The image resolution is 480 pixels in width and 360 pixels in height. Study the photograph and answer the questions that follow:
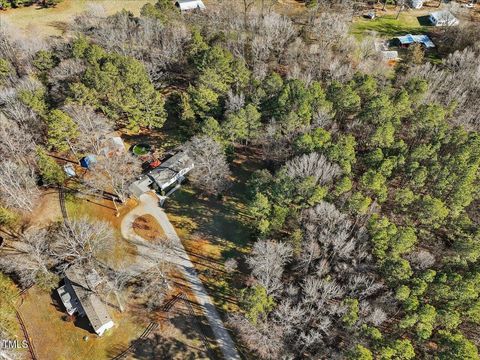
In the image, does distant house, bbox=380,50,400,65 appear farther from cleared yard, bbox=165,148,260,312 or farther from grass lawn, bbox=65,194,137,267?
grass lawn, bbox=65,194,137,267

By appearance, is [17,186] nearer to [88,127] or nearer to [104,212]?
[104,212]

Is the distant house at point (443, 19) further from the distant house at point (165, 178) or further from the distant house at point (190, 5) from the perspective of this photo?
the distant house at point (165, 178)

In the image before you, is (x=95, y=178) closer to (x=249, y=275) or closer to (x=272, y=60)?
(x=249, y=275)

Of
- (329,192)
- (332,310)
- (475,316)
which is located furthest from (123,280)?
(475,316)

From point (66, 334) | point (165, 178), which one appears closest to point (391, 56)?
point (165, 178)

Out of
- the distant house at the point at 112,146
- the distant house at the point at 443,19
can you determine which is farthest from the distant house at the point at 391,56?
the distant house at the point at 112,146

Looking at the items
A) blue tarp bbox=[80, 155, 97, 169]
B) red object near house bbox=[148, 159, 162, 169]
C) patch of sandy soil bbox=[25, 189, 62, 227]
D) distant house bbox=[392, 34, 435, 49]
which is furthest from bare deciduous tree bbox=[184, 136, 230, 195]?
distant house bbox=[392, 34, 435, 49]
